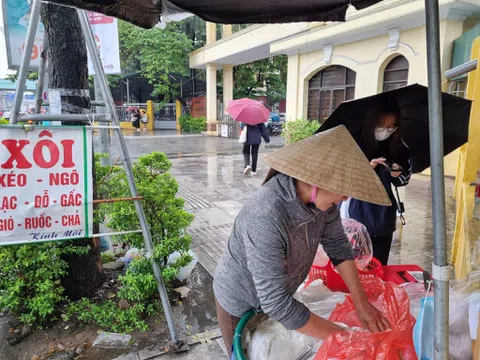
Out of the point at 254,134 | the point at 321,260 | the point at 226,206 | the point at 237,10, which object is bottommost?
the point at 226,206

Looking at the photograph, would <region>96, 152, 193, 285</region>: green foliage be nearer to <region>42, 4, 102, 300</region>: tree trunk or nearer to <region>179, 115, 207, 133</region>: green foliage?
<region>42, 4, 102, 300</region>: tree trunk

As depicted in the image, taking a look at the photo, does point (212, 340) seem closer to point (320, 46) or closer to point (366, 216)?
point (366, 216)

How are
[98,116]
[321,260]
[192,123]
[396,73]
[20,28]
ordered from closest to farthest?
[321,260]
[98,116]
[20,28]
[396,73]
[192,123]

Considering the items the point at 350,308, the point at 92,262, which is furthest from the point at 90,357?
the point at 350,308

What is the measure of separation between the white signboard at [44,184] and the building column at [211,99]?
1725 cm

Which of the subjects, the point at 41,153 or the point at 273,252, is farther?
the point at 41,153

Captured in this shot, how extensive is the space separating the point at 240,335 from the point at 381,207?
151 centimetres

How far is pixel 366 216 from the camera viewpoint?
2482mm

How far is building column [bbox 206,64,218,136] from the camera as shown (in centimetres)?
1864

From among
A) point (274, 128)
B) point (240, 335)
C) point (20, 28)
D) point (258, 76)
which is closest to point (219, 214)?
point (240, 335)

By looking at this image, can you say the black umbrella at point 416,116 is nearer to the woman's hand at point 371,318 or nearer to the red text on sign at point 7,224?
the woman's hand at point 371,318

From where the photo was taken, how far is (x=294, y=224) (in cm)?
129

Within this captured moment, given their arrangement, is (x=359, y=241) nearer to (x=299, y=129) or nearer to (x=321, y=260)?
(x=321, y=260)

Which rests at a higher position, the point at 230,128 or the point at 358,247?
the point at 230,128
